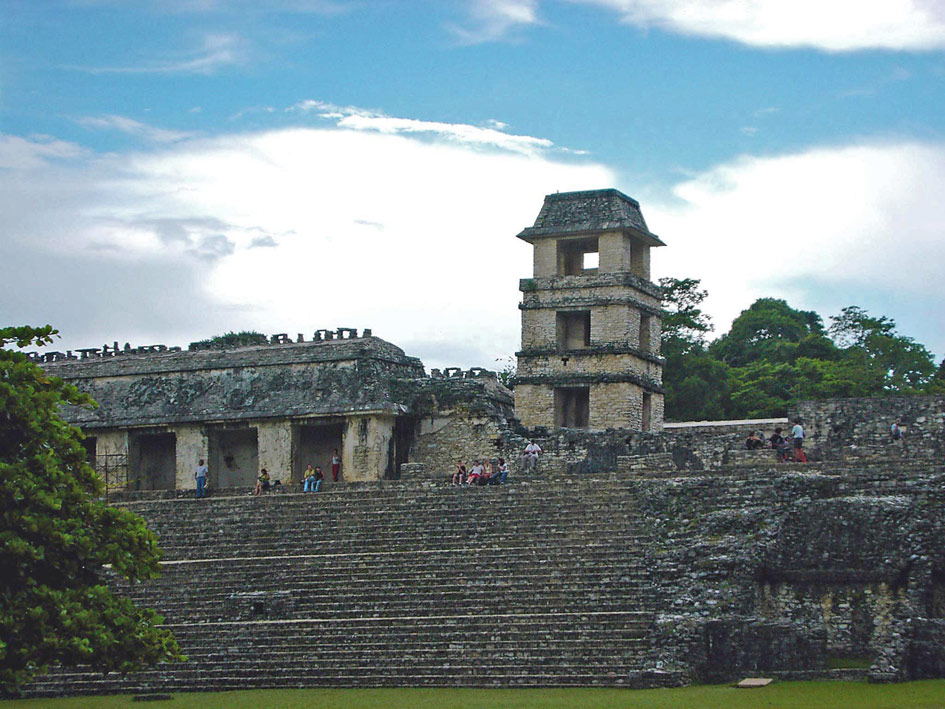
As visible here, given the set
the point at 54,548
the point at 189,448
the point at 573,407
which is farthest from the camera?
the point at 573,407

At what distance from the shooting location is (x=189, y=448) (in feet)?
120

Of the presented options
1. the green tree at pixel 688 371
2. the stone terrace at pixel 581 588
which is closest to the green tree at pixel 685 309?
the green tree at pixel 688 371

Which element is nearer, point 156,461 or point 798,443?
point 798,443

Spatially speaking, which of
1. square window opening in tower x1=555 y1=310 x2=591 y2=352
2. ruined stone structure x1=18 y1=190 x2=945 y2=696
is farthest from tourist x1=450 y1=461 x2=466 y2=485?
square window opening in tower x1=555 y1=310 x2=591 y2=352

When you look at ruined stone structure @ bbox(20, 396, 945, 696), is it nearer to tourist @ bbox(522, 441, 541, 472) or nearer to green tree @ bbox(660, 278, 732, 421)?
tourist @ bbox(522, 441, 541, 472)

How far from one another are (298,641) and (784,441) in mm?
10974

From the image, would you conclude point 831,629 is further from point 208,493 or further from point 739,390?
point 739,390

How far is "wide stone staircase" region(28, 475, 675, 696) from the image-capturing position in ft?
74.0

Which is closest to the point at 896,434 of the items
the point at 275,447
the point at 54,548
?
the point at 275,447

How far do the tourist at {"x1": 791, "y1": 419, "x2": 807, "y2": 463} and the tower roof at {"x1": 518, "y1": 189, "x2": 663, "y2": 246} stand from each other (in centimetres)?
971

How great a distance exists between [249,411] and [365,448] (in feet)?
9.93

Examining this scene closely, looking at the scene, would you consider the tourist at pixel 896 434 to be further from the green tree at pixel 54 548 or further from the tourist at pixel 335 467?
the green tree at pixel 54 548

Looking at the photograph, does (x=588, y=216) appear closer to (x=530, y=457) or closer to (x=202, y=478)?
(x=530, y=457)

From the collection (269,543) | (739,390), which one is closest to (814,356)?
(739,390)
